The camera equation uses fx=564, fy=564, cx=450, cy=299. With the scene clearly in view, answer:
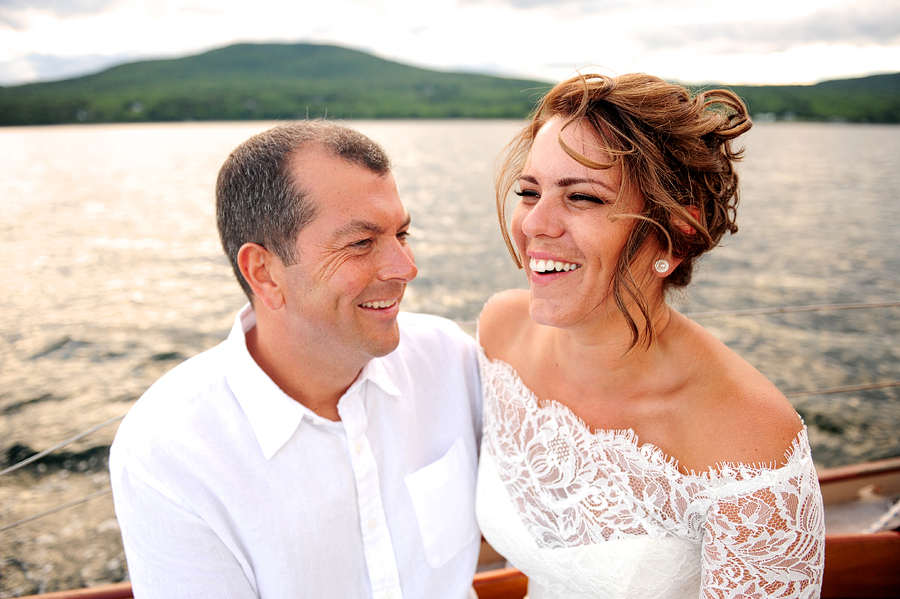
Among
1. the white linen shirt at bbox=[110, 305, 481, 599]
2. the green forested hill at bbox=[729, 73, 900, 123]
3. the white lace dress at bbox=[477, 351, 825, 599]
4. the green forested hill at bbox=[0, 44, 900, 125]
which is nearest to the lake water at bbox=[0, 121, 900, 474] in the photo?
the white lace dress at bbox=[477, 351, 825, 599]

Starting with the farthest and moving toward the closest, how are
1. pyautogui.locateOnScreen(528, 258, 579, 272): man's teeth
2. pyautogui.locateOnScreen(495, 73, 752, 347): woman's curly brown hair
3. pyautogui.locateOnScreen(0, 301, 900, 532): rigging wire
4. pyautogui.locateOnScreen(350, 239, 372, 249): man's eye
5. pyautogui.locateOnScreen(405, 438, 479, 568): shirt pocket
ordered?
pyautogui.locateOnScreen(0, 301, 900, 532): rigging wire < pyautogui.locateOnScreen(405, 438, 479, 568): shirt pocket < pyautogui.locateOnScreen(350, 239, 372, 249): man's eye < pyautogui.locateOnScreen(528, 258, 579, 272): man's teeth < pyautogui.locateOnScreen(495, 73, 752, 347): woman's curly brown hair

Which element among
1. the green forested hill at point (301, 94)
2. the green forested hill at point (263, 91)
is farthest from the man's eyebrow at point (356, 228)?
the green forested hill at point (301, 94)

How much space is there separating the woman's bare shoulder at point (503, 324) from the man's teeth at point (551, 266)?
0.65 meters

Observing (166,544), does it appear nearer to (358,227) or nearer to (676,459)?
(358,227)

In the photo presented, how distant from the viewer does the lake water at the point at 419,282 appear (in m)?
11.6

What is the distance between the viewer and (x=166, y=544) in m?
1.72

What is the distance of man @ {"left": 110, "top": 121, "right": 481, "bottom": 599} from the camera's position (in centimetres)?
174

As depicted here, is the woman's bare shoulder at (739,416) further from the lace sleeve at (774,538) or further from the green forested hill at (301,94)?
the green forested hill at (301,94)

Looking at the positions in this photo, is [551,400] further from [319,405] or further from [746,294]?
[746,294]

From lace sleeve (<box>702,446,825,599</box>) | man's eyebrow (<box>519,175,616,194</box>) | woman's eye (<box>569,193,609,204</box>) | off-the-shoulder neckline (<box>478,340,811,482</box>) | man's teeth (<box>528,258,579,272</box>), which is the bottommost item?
lace sleeve (<box>702,446,825,599</box>)

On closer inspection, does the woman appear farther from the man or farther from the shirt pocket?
the man

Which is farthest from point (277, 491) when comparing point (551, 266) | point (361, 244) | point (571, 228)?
point (571, 228)

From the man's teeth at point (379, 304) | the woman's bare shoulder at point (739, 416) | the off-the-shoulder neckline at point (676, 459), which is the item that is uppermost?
the man's teeth at point (379, 304)

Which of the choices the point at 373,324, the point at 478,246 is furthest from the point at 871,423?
the point at 478,246
